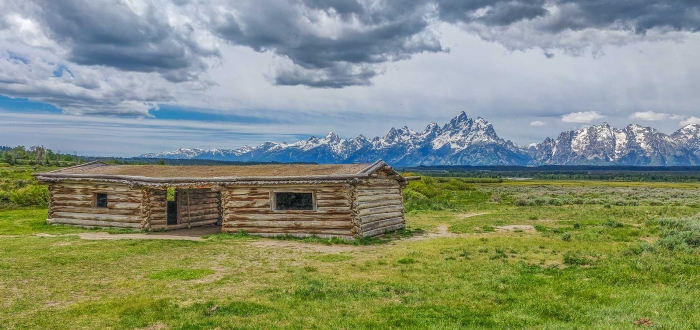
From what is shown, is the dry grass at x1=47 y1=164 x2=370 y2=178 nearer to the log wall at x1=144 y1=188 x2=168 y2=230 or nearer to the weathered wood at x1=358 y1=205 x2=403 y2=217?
the log wall at x1=144 y1=188 x2=168 y2=230

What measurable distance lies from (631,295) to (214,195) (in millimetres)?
24182

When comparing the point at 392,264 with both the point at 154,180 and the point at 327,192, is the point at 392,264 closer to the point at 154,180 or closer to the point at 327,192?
the point at 327,192

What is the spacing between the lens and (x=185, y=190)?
86.7ft

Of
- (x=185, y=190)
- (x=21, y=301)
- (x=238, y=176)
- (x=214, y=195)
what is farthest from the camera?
(x=214, y=195)

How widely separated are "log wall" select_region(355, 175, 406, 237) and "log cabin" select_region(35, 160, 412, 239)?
0.05 metres

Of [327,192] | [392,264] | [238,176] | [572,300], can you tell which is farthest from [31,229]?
[572,300]

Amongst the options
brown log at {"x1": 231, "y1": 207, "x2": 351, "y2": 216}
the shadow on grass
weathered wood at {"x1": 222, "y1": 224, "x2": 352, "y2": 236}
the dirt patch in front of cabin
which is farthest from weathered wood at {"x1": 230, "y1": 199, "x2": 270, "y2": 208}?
the dirt patch in front of cabin

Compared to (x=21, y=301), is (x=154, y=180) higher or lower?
higher

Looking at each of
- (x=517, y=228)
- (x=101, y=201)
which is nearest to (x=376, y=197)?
(x=517, y=228)

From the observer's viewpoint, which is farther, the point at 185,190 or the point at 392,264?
the point at 185,190

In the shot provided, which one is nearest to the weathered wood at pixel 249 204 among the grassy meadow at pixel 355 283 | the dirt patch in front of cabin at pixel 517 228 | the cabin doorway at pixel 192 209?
the grassy meadow at pixel 355 283

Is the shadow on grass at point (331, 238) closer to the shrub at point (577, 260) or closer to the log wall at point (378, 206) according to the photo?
the log wall at point (378, 206)

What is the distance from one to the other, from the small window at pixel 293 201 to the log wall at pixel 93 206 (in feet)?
24.6

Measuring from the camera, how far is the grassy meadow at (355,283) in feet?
28.3
